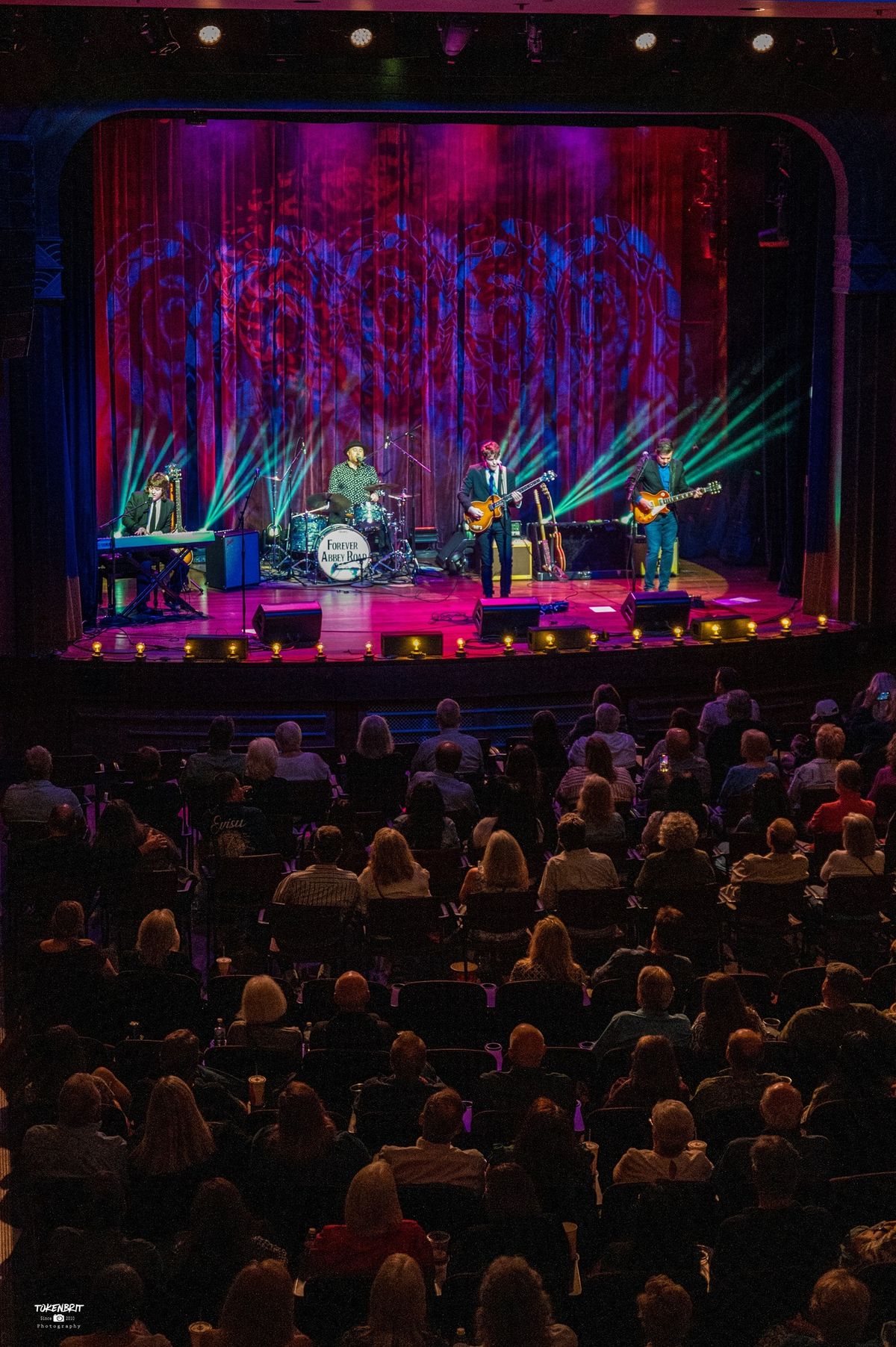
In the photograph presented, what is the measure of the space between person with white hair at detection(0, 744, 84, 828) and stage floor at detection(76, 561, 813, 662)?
3.46 m

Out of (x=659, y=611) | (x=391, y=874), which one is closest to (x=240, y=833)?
(x=391, y=874)

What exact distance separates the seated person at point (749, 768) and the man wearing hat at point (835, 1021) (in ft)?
9.33

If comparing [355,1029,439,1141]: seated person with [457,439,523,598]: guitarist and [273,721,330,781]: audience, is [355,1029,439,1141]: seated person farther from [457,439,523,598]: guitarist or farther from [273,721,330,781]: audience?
[457,439,523,598]: guitarist

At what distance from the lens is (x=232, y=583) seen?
1554 cm

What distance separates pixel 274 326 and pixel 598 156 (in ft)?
13.1

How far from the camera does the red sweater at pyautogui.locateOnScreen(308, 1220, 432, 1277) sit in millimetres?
4016

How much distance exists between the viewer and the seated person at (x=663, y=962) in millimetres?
6109

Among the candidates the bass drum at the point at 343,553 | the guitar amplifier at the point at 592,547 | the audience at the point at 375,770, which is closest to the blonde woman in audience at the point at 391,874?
the audience at the point at 375,770

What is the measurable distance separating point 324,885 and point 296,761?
2.00 m

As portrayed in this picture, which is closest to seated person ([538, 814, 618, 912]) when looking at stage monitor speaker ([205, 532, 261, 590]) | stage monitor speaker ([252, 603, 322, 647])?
stage monitor speaker ([252, 603, 322, 647])

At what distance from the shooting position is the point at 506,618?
12.3 m

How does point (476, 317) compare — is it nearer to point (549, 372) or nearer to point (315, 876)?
point (549, 372)

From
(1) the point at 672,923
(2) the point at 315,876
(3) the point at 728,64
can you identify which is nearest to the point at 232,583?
(3) the point at 728,64

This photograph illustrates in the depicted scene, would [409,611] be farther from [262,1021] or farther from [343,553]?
[262,1021]
